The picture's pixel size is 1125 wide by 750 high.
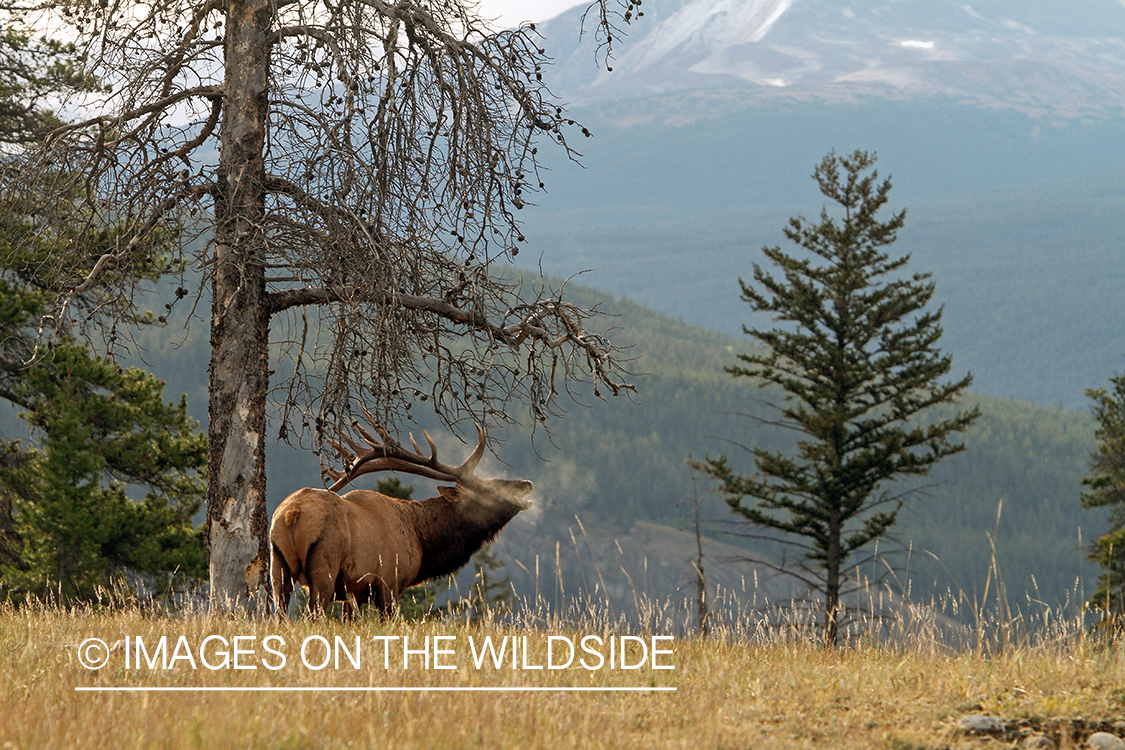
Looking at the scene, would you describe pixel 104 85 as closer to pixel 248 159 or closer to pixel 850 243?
pixel 248 159

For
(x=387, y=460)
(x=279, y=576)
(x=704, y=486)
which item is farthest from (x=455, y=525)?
(x=704, y=486)

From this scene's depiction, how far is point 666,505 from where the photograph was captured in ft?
593

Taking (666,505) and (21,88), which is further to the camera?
(666,505)

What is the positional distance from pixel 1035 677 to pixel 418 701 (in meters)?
3.67

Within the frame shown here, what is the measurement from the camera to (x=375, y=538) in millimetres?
8891

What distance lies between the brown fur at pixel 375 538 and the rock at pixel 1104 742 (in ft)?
17.7

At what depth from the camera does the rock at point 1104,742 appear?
5008 mm

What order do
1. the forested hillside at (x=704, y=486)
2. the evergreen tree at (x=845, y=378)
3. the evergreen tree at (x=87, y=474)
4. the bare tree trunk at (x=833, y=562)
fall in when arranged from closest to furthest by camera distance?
1. the evergreen tree at (x=87, y=474)
2. the bare tree trunk at (x=833, y=562)
3. the evergreen tree at (x=845, y=378)
4. the forested hillside at (x=704, y=486)

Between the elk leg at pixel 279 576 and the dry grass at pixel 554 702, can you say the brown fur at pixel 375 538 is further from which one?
the dry grass at pixel 554 702

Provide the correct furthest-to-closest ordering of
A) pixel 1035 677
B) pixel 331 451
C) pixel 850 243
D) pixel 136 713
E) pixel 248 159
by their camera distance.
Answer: pixel 850 243
pixel 331 451
pixel 248 159
pixel 1035 677
pixel 136 713

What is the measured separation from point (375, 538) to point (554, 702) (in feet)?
12.6

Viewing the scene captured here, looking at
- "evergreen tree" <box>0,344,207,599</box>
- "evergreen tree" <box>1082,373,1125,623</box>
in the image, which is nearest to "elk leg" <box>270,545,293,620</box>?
"evergreen tree" <box>0,344,207,599</box>

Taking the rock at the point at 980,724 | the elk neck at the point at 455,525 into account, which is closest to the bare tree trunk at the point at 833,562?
the elk neck at the point at 455,525

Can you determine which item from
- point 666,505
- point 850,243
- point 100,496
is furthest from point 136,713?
point 666,505
